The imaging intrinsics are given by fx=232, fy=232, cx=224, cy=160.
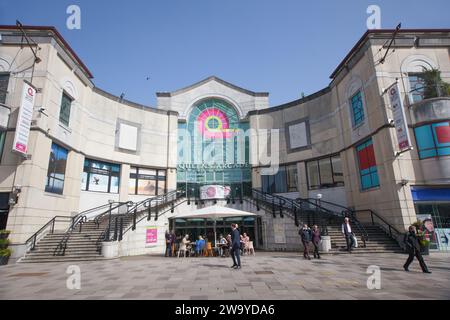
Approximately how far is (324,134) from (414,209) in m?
9.17

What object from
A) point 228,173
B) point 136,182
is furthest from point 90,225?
point 228,173

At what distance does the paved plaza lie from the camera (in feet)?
18.1

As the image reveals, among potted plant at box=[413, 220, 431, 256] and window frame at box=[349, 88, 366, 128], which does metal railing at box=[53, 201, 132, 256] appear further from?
window frame at box=[349, 88, 366, 128]

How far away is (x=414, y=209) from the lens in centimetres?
1313

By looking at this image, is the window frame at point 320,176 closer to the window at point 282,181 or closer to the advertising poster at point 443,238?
the window at point 282,181

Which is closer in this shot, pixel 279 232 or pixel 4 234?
pixel 4 234

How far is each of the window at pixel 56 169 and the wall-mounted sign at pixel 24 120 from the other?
2.30 metres

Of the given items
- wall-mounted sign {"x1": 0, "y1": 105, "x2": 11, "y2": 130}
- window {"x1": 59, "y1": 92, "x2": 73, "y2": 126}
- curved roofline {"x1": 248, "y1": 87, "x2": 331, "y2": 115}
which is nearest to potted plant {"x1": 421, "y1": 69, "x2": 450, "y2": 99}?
curved roofline {"x1": 248, "y1": 87, "x2": 331, "y2": 115}

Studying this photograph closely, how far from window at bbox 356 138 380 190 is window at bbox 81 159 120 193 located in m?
20.0

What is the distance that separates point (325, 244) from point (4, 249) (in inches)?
653

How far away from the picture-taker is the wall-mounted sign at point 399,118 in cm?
1294

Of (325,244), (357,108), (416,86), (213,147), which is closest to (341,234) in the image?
(325,244)

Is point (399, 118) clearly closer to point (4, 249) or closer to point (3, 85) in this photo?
point (4, 249)

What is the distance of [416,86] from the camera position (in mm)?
15102
